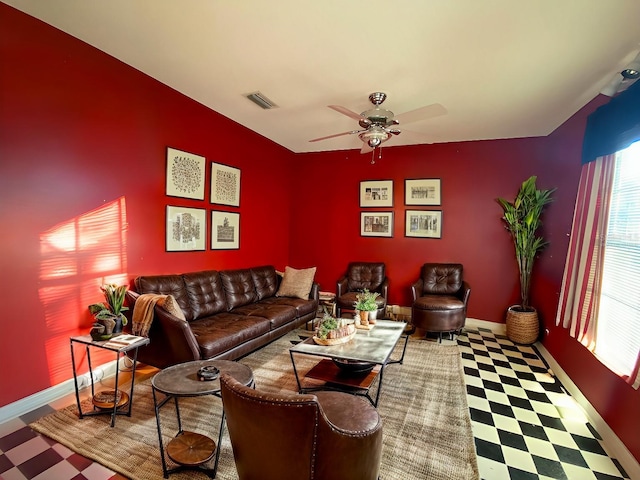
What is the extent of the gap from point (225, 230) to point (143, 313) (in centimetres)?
183

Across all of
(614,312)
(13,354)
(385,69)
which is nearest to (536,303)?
(614,312)

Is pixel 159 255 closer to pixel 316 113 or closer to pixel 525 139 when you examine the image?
pixel 316 113

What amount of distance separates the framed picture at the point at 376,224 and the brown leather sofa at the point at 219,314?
156 centimetres

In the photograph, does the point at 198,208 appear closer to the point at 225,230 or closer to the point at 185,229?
the point at 185,229

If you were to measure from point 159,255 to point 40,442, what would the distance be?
1857mm

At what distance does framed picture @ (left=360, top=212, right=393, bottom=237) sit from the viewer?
5.55m

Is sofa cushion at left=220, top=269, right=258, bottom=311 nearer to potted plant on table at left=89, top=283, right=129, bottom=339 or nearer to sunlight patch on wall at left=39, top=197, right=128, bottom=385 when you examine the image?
sunlight patch on wall at left=39, top=197, right=128, bottom=385

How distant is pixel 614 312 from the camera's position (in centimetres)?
249

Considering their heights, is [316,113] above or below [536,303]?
above

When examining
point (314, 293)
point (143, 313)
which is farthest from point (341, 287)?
point (143, 313)

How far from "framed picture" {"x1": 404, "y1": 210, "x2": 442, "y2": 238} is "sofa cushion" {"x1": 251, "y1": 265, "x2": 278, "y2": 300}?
2.37 m

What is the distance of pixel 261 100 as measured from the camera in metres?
3.70

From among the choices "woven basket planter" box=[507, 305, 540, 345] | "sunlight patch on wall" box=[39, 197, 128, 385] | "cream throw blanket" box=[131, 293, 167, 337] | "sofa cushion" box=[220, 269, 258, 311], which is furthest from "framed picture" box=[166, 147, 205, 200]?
"woven basket planter" box=[507, 305, 540, 345]

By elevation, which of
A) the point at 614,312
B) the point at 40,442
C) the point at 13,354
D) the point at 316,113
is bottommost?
the point at 40,442
